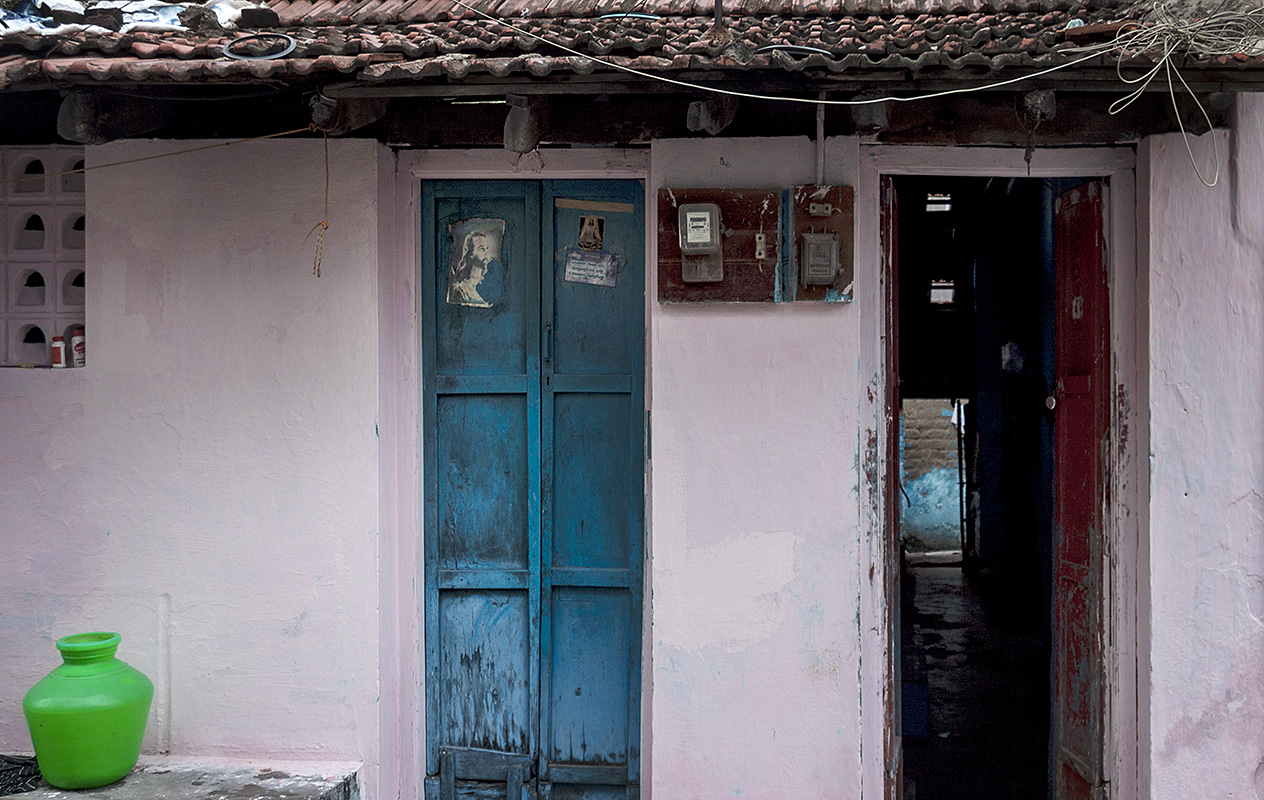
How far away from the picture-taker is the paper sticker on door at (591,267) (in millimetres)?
4035

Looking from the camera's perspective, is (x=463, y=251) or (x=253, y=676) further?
(x=463, y=251)

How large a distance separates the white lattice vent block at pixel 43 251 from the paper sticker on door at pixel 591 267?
2186 millimetres

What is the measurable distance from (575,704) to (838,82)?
2.86m

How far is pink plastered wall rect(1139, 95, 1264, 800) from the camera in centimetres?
354

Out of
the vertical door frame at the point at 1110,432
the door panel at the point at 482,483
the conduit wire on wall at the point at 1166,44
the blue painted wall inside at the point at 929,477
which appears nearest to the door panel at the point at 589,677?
the door panel at the point at 482,483

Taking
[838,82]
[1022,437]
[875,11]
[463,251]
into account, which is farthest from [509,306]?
[1022,437]

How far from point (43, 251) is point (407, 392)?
5.85 feet

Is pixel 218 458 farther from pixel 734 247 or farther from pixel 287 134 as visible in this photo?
pixel 734 247

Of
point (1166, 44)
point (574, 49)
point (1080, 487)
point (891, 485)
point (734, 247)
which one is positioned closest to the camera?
point (1166, 44)

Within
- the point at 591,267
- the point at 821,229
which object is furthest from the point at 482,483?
the point at 821,229

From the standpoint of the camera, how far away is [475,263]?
4.06 meters

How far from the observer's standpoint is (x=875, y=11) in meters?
3.95

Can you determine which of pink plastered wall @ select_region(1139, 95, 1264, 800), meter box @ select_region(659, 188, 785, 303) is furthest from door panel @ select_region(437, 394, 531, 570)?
pink plastered wall @ select_region(1139, 95, 1264, 800)

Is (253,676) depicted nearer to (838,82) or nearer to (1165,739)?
(838,82)
